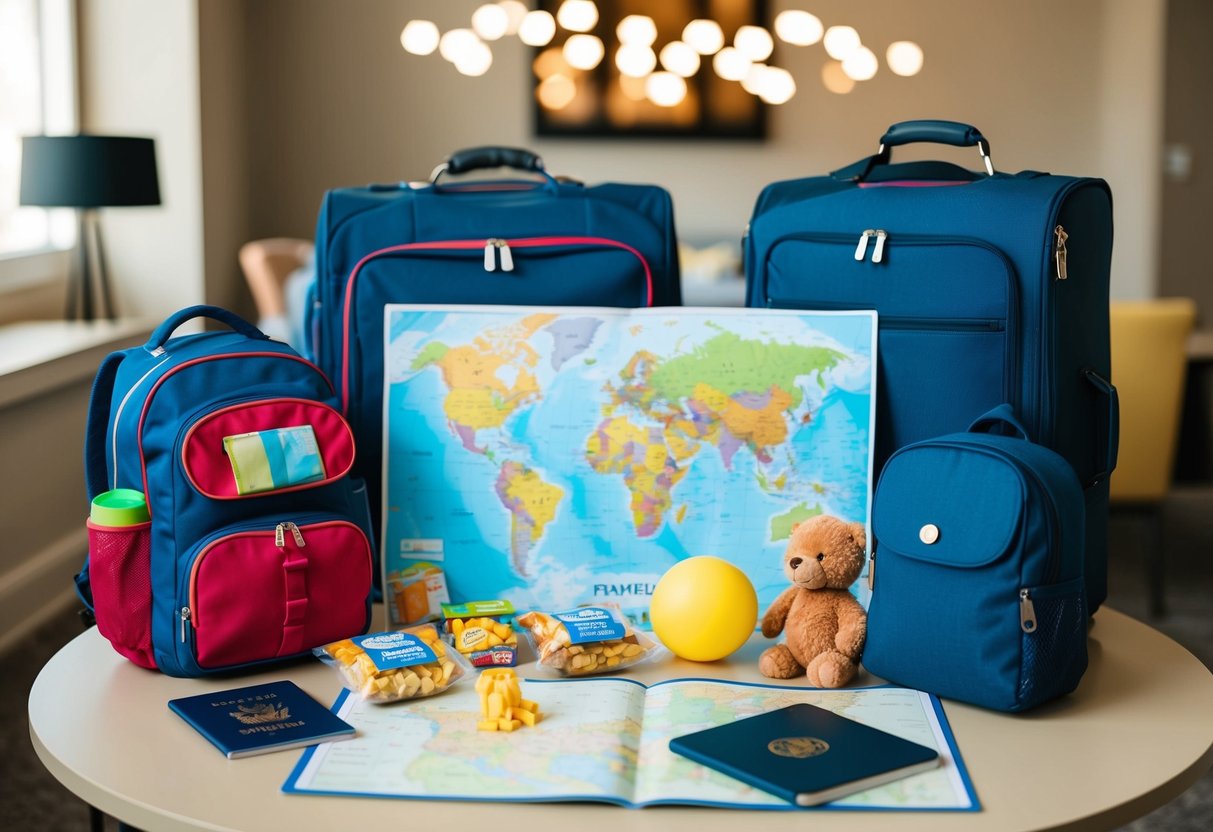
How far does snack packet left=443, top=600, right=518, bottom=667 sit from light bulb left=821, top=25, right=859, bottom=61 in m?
4.84

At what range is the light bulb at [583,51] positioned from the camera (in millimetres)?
5395

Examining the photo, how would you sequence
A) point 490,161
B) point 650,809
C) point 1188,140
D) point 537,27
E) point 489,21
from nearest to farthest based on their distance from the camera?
point 650,809 < point 490,161 < point 537,27 < point 489,21 < point 1188,140

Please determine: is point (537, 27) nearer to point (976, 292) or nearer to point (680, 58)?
point (680, 58)

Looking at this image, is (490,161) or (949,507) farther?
(490,161)

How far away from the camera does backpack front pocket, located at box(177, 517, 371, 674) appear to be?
3.38 ft

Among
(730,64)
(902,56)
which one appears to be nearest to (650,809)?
(730,64)

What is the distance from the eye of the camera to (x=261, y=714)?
3.12 ft

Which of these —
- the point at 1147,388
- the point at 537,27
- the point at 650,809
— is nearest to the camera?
the point at 650,809

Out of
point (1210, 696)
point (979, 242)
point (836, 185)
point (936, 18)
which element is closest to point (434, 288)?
point (836, 185)

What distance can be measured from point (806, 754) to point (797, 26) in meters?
5.00

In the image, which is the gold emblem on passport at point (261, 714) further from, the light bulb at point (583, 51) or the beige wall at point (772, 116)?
the light bulb at point (583, 51)

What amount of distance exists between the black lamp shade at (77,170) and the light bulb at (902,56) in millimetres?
3585

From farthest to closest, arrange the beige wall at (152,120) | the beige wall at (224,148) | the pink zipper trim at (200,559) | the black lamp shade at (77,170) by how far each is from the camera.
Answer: the beige wall at (224,148), the beige wall at (152,120), the black lamp shade at (77,170), the pink zipper trim at (200,559)

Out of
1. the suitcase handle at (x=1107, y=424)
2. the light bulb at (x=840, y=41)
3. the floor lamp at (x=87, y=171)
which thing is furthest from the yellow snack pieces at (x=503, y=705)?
the light bulb at (x=840, y=41)
